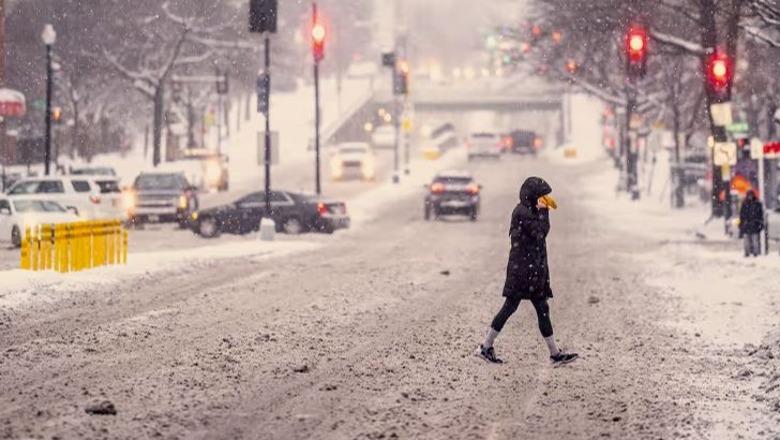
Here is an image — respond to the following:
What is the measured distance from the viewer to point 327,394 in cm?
1124

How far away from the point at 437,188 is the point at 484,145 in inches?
1670

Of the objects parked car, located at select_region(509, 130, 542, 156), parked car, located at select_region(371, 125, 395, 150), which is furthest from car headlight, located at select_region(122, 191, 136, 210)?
parked car, located at select_region(371, 125, 395, 150)

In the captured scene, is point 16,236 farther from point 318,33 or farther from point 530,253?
point 530,253

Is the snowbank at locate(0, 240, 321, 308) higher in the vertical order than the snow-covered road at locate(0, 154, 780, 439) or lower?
higher

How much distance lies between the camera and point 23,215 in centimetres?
3098

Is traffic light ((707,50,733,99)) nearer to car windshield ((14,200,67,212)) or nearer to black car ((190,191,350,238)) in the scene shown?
black car ((190,191,350,238))

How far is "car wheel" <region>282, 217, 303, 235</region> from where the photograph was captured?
3744 centimetres

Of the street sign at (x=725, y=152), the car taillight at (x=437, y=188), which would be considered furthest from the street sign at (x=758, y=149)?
the car taillight at (x=437, y=188)

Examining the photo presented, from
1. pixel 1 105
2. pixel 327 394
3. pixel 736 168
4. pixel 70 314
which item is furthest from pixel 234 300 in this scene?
pixel 1 105

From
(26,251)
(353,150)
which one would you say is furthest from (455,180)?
(353,150)

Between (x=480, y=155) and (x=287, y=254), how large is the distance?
57.4 metres

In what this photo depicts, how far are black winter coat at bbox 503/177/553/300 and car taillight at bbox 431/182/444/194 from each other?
30.8 m

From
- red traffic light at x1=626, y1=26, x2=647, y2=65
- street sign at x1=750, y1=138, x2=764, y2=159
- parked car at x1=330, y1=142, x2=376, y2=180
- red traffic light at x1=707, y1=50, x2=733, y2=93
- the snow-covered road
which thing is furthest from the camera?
parked car at x1=330, y1=142, x2=376, y2=180

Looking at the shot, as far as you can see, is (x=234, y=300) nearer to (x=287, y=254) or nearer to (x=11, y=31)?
(x=287, y=254)
